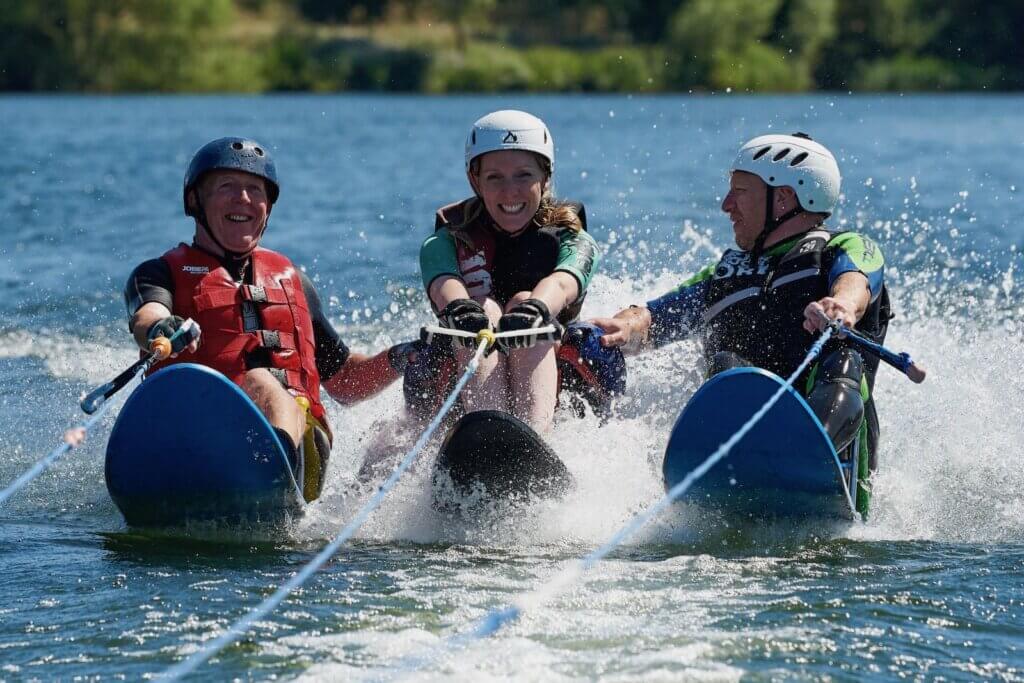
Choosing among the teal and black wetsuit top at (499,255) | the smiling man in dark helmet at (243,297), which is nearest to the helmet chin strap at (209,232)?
the smiling man in dark helmet at (243,297)

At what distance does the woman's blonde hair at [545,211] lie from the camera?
5.95 metres

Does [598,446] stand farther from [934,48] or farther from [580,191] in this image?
[934,48]

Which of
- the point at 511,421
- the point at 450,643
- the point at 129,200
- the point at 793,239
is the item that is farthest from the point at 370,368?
the point at 129,200

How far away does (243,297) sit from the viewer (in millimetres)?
5617

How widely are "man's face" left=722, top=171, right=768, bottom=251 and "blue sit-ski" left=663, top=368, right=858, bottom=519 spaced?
107cm

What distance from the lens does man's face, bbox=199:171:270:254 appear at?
565cm

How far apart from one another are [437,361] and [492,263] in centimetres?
47

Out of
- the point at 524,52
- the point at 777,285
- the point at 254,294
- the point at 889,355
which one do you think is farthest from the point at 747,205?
the point at 524,52

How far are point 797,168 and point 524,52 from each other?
48.6 metres

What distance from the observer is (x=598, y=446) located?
5.78 meters

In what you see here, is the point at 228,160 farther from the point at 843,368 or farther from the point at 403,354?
the point at 843,368

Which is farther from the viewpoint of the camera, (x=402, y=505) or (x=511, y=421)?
(x=402, y=505)

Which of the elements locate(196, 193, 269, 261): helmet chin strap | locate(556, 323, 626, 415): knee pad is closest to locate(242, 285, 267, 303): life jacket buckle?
locate(196, 193, 269, 261): helmet chin strap

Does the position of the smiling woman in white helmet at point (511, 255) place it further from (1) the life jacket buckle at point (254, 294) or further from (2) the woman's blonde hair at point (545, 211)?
(1) the life jacket buckle at point (254, 294)
